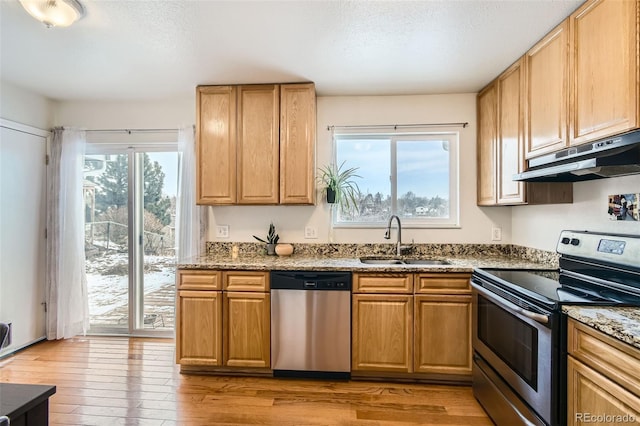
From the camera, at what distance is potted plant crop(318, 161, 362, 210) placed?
302 centimetres

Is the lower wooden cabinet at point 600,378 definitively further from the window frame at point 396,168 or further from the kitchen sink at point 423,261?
the window frame at point 396,168

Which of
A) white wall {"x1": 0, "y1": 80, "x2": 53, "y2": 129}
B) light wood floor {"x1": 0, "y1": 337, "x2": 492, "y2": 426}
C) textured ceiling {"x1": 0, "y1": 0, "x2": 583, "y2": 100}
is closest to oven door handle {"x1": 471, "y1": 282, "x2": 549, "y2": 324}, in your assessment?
light wood floor {"x1": 0, "y1": 337, "x2": 492, "y2": 426}

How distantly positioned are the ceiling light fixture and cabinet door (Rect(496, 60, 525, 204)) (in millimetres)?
2814

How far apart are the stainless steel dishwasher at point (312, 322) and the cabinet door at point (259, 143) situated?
2.58 ft

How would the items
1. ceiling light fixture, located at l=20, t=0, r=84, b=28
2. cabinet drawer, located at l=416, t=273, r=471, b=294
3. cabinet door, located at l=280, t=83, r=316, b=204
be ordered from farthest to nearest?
1. cabinet door, located at l=280, t=83, r=316, b=204
2. cabinet drawer, located at l=416, t=273, r=471, b=294
3. ceiling light fixture, located at l=20, t=0, r=84, b=28

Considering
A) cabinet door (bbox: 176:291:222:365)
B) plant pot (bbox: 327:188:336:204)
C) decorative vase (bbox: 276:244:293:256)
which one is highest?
plant pot (bbox: 327:188:336:204)

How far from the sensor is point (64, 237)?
318cm

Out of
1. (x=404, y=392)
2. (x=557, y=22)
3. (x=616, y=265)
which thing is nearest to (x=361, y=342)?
(x=404, y=392)

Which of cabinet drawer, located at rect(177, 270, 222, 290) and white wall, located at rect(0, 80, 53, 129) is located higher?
white wall, located at rect(0, 80, 53, 129)

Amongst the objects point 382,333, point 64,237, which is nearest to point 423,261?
point 382,333

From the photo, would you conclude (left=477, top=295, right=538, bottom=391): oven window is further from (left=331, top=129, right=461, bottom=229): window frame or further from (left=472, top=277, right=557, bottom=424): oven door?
(left=331, top=129, right=461, bottom=229): window frame

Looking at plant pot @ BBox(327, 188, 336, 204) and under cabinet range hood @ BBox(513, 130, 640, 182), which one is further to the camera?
plant pot @ BBox(327, 188, 336, 204)

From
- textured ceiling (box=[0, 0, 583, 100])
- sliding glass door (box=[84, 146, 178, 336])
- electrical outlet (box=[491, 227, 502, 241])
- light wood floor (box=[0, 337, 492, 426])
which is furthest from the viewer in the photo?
sliding glass door (box=[84, 146, 178, 336])

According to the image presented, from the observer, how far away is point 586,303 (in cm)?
140
